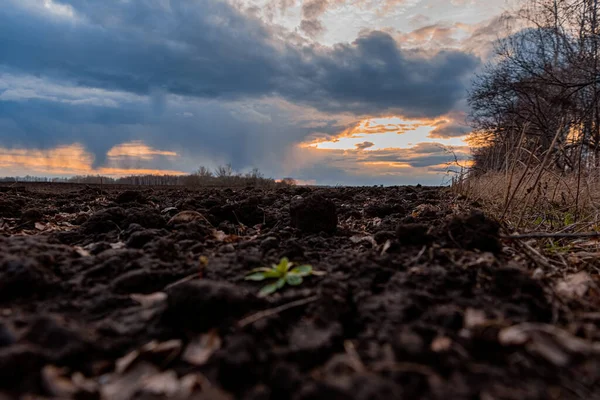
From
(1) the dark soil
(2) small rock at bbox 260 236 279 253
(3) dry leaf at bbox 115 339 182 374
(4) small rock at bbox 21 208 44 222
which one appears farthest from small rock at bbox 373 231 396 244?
(4) small rock at bbox 21 208 44 222

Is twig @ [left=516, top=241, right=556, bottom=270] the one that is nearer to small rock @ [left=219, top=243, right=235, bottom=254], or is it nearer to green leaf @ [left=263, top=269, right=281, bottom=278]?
green leaf @ [left=263, top=269, right=281, bottom=278]

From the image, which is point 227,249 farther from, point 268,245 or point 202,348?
point 202,348

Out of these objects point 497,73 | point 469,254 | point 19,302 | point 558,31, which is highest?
point 558,31

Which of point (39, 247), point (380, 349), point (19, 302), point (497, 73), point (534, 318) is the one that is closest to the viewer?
point (380, 349)

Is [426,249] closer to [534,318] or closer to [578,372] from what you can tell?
[534,318]

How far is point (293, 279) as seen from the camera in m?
1.74

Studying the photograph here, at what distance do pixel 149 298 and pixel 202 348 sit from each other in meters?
0.51

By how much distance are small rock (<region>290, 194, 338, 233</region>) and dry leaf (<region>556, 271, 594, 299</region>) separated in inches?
64.7

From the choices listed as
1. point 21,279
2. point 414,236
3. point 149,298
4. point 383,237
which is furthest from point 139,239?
point 414,236

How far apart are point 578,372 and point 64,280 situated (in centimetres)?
209

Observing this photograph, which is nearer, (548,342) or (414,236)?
(548,342)

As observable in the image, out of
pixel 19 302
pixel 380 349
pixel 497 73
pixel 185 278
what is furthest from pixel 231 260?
pixel 497 73

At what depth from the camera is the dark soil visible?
3.44 ft

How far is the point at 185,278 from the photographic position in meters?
1.86
